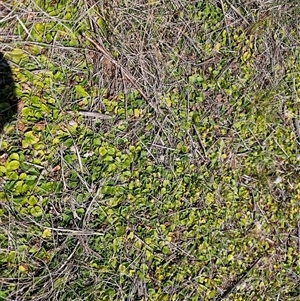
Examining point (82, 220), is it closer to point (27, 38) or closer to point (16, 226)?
point (16, 226)

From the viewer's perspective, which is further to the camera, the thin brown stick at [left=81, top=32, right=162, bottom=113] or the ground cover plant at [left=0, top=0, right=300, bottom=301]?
the thin brown stick at [left=81, top=32, right=162, bottom=113]

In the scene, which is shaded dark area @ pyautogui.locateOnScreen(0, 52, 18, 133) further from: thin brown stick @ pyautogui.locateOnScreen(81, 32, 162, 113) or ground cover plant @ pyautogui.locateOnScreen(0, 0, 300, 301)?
thin brown stick @ pyautogui.locateOnScreen(81, 32, 162, 113)

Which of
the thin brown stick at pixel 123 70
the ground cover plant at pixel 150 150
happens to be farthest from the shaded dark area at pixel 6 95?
the thin brown stick at pixel 123 70

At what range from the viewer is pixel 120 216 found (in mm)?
2994

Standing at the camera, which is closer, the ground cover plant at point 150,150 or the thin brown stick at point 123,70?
the ground cover plant at point 150,150

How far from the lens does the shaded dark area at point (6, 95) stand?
271 cm

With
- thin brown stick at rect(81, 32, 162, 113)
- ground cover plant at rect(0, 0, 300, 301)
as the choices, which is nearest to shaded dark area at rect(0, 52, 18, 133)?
ground cover plant at rect(0, 0, 300, 301)

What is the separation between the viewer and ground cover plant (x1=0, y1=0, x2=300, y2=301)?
2779 mm

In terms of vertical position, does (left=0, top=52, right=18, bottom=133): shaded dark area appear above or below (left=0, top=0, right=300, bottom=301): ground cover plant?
above

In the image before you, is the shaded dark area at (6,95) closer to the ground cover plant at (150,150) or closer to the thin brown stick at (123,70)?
the ground cover plant at (150,150)

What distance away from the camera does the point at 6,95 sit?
8.97ft

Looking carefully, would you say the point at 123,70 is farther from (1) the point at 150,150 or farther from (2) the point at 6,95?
(2) the point at 6,95

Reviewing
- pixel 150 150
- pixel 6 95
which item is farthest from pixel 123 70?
pixel 6 95

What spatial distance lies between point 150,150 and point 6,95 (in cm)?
89
